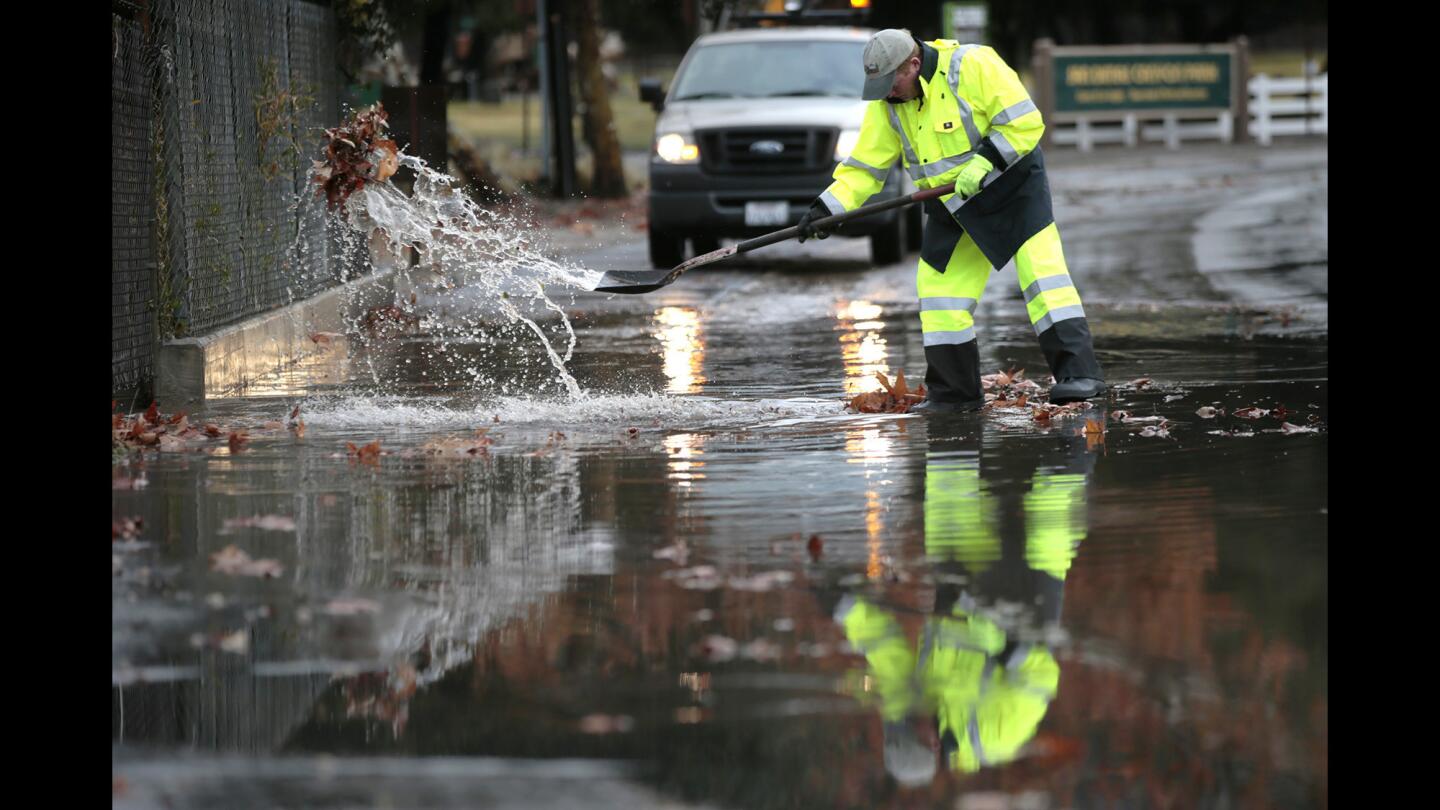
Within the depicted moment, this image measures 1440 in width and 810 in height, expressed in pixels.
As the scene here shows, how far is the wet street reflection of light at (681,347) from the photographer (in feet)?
36.6

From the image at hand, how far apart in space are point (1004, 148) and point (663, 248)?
9.21 m

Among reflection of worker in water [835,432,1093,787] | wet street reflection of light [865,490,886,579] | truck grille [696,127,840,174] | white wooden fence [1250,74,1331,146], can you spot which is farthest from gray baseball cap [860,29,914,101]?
white wooden fence [1250,74,1331,146]

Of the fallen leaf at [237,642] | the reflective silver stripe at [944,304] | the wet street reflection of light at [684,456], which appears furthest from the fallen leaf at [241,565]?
the reflective silver stripe at [944,304]

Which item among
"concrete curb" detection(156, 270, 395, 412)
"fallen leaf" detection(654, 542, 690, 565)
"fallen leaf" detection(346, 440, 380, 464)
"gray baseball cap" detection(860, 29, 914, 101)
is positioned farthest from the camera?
"concrete curb" detection(156, 270, 395, 412)

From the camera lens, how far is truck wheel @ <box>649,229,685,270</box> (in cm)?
1878

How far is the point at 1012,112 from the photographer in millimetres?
9805

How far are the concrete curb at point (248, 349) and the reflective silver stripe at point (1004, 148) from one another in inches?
148

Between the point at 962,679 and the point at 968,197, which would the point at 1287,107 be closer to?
the point at 968,197

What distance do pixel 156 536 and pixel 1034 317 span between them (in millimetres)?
4562

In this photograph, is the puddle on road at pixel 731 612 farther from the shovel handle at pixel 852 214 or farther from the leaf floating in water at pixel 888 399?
the shovel handle at pixel 852 214

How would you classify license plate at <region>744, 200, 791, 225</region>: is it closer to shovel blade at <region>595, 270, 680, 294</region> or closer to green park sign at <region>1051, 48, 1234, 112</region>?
shovel blade at <region>595, 270, 680, 294</region>

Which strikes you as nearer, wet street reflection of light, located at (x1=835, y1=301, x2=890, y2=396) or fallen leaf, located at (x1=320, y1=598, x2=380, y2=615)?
fallen leaf, located at (x1=320, y1=598, x2=380, y2=615)

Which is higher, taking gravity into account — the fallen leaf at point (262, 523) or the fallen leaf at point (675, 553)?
the fallen leaf at point (262, 523)
